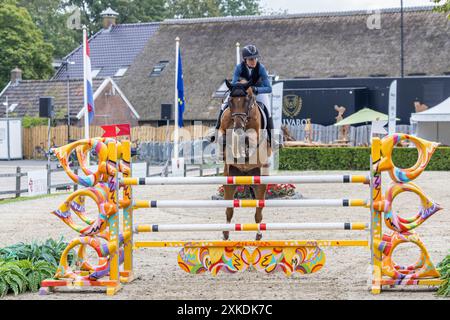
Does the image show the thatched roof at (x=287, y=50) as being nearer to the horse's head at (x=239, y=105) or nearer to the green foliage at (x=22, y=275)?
the horse's head at (x=239, y=105)

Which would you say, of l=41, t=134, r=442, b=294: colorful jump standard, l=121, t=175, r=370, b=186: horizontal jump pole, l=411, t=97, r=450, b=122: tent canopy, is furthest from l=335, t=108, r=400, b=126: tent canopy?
l=41, t=134, r=442, b=294: colorful jump standard

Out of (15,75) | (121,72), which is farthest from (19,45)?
(121,72)

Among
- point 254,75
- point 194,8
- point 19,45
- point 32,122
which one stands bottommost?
point 254,75

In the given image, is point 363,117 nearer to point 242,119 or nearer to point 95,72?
point 95,72

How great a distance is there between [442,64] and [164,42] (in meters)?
19.8

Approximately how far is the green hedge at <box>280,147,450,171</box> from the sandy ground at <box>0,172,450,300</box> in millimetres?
13768

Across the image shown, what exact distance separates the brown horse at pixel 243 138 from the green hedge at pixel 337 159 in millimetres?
25624

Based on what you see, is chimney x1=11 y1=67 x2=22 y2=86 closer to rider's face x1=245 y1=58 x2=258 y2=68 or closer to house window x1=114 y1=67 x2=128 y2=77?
house window x1=114 y1=67 x2=128 y2=77

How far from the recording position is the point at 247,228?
10438 mm

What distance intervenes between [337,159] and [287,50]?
22164mm

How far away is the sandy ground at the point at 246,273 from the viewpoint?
9.93 m

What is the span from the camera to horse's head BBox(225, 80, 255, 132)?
1168cm

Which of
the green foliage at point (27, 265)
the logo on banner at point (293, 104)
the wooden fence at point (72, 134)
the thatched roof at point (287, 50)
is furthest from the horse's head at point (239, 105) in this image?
the thatched roof at point (287, 50)
